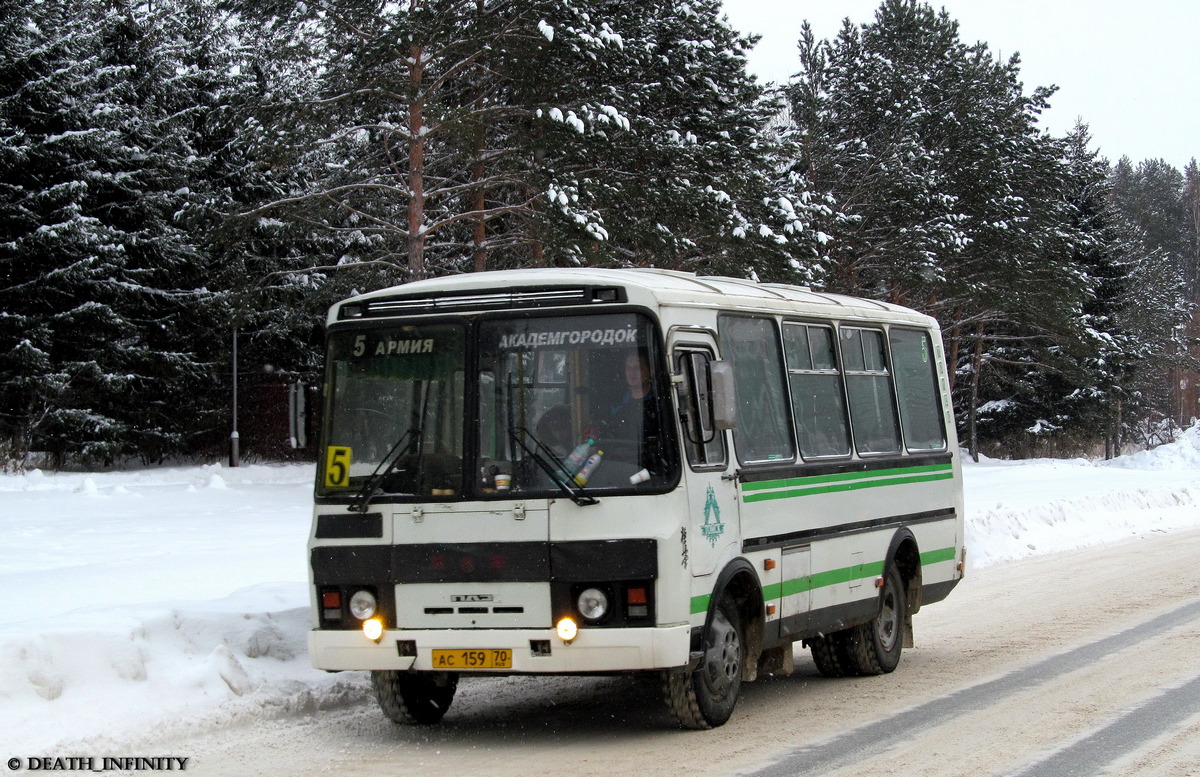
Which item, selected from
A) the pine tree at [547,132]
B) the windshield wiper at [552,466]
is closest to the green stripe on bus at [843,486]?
the windshield wiper at [552,466]

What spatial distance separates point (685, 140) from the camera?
3162cm

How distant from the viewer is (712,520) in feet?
29.4

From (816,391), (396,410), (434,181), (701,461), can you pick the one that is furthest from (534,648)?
(434,181)

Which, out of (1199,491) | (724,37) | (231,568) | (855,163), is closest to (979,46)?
(855,163)

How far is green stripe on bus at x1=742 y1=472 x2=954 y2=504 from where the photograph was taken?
9861 mm

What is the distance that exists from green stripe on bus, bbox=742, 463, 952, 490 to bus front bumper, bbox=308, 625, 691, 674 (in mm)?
1580

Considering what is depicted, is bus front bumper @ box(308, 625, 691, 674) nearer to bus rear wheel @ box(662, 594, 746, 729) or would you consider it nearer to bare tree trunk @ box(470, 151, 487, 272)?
bus rear wheel @ box(662, 594, 746, 729)

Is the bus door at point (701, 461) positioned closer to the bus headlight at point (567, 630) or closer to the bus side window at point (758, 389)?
the bus side window at point (758, 389)

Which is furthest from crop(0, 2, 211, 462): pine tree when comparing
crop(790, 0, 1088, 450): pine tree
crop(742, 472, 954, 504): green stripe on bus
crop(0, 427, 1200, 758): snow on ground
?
crop(742, 472, 954, 504): green stripe on bus

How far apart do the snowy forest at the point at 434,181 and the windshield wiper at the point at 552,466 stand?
337 inches

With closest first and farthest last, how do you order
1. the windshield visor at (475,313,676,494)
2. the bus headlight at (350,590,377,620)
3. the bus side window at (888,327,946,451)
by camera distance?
the windshield visor at (475,313,676,494), the bus headlight at (350,590,377,620), the bus side window at (888,327,946,451)

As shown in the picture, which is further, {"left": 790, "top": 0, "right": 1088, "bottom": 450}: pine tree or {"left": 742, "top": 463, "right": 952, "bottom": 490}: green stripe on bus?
{"left": 790, "top": 0, "right": 1088, "bottom": 450}: pine tree

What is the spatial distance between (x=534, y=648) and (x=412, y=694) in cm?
139

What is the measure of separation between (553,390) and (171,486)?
26.6 m
